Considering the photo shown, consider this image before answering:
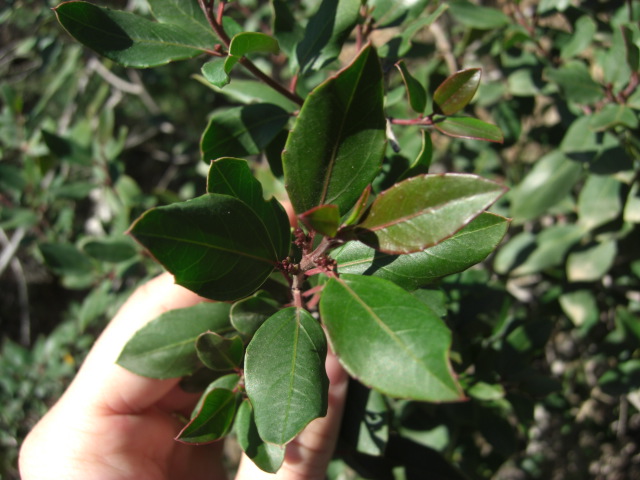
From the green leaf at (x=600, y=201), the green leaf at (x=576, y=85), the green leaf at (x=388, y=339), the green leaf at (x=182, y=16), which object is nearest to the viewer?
the green leaf at (x=388, y=339)

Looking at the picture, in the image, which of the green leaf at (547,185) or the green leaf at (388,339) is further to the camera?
the green leaf at (547,185)

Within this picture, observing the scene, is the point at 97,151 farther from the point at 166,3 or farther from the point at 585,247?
the point at 585,247

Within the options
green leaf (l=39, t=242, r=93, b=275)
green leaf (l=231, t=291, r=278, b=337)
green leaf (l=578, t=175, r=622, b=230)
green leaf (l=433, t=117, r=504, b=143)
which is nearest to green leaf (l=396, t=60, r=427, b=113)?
green leaf (l=433, t=117, r=504, b=143)

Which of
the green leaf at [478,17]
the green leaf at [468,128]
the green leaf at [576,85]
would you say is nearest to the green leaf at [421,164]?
the green leaf at [468,128]

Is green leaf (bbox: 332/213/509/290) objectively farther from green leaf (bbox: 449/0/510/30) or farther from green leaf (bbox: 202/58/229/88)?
green leaf (bbox: 449/0/510/30)

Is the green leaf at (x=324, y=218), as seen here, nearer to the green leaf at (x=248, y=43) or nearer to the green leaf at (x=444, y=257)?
the green leaf at (x=444, y=257)

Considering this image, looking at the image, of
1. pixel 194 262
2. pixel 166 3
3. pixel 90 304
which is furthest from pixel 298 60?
pixel 90 304

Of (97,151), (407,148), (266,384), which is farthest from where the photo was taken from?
(97,151)
